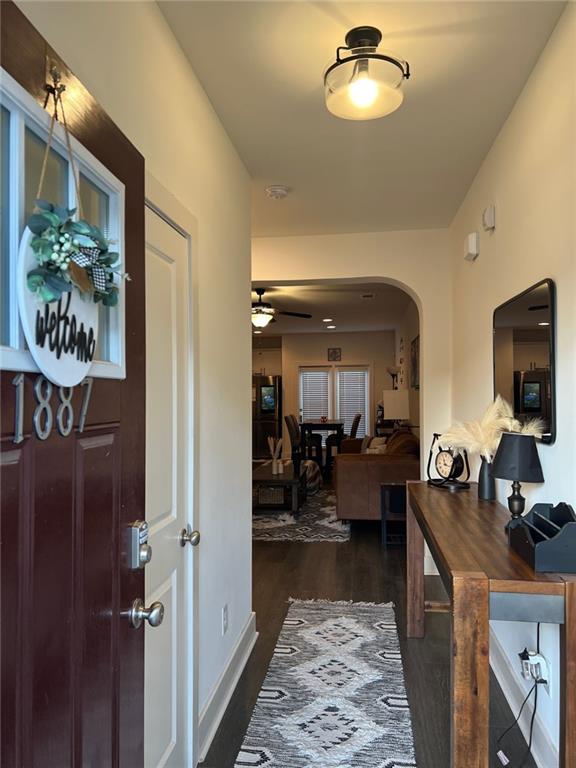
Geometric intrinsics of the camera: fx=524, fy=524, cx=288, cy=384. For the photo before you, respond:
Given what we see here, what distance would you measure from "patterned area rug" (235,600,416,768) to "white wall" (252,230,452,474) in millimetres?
1552

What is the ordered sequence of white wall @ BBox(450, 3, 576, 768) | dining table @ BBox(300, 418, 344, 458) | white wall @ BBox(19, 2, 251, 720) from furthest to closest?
dining table @ BBox(300, 418, 344, 458) < white wall @ BBox(450, 3, 576, 768) < white wall @ BBox(19, 2, 251, 720)

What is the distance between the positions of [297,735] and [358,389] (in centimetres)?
877

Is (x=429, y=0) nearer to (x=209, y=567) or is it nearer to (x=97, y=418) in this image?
(x=97, y=418)

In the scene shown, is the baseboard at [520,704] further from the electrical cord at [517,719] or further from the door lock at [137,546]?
the door lock at [137,546]

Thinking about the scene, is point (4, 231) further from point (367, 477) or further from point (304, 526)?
point (304, 526)

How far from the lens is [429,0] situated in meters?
1.66

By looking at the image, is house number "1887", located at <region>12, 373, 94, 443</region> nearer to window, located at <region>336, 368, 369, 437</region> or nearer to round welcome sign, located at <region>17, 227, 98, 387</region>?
round welcome sign, located at <region>17, 227, 98, 387</region>

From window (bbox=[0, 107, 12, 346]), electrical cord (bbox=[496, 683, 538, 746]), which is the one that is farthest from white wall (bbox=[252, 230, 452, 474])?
window (bbox=[0, 107, 12, 346])

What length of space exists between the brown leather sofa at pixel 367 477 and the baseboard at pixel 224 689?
2.37 meters

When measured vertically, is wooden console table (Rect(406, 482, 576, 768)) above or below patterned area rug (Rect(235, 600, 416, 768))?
above

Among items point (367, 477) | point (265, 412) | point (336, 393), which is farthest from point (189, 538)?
point (336, 393)

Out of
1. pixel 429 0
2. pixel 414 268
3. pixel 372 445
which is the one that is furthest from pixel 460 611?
pixel 372 445

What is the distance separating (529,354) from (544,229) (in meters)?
0.48

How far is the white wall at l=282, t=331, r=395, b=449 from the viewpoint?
10.5m
